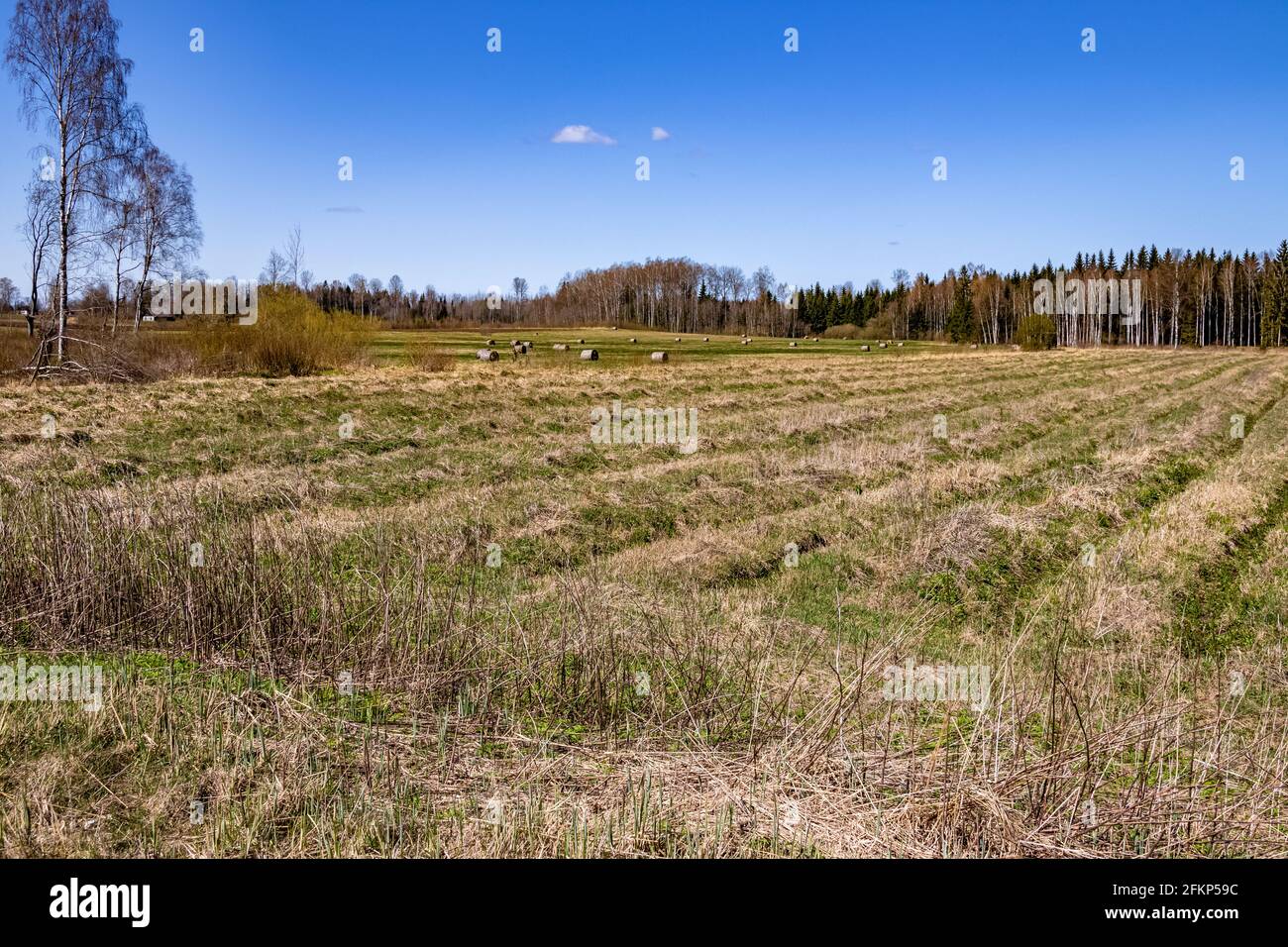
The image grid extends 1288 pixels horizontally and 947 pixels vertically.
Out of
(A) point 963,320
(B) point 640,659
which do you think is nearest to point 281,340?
(B) point 640,659

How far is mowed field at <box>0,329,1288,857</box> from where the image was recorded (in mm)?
4207

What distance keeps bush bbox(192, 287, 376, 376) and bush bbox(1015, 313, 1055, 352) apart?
68778 mm

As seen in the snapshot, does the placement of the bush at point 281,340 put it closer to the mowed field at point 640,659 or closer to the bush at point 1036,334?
the mowed field at point 640,659

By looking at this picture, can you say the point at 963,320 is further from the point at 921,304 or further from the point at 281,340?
the point at 281,340

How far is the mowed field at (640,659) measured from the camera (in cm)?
421

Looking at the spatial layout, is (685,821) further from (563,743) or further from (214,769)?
(214,769)

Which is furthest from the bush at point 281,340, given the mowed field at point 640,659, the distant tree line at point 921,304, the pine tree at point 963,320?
the pine tree at point 963,320

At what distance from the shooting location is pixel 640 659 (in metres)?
6.04

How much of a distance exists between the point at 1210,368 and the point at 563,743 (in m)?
55.4

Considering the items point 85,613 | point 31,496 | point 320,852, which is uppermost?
point 31,496

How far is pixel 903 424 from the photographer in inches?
884

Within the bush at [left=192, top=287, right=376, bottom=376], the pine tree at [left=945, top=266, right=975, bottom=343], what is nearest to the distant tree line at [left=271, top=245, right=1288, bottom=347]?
the pine tree at [left=945, top=266, right=975, bottom=343]

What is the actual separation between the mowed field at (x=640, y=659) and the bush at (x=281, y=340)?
18.6 meters
